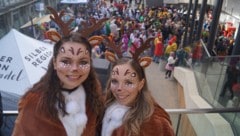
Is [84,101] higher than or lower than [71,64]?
lower

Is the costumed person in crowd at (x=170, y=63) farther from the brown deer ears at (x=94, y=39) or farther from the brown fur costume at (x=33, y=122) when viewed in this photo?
the brown fur costume at (x=33, y=122)

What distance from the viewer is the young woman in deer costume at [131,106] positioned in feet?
6.57

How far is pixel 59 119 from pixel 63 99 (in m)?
0.14

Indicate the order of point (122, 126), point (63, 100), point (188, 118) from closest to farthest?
point (63, 100) < point (122, 126) < point (188, 118)

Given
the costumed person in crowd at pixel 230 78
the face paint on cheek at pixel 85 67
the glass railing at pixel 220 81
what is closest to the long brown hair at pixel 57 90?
the face paint on cheek at pixel 85 67

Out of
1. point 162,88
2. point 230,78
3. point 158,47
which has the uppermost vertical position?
point 230,78

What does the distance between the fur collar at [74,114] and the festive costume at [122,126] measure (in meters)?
0.19

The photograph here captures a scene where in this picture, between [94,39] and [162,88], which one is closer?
[94,39]

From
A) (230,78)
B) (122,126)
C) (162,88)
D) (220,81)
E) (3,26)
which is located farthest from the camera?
(3,26)

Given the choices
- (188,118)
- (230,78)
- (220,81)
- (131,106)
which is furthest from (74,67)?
(220,81)

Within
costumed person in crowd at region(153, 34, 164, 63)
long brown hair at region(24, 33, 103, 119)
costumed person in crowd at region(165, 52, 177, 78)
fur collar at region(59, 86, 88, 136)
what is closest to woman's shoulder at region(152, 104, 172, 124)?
long brown hair at region(24, 33, 103, 119)

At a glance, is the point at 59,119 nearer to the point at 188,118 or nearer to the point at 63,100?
the point at 63,100

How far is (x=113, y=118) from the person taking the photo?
6.72 feet

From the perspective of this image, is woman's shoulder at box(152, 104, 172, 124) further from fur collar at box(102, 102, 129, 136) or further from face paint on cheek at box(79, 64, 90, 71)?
face paint on cheek at box(79, 64, 90, 71)
